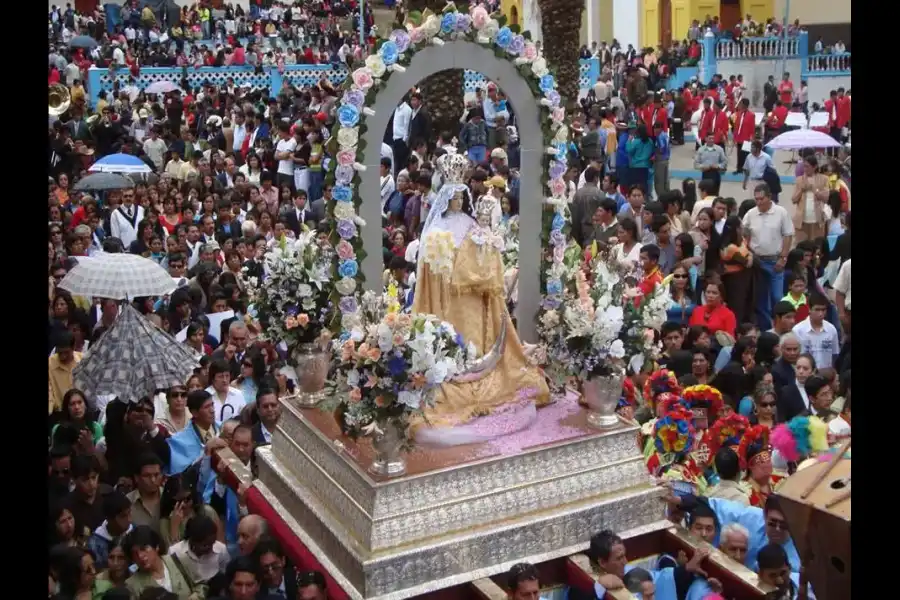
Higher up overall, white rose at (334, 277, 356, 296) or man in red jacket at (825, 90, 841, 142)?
man in red jacket at (825, 90, 841, 142)

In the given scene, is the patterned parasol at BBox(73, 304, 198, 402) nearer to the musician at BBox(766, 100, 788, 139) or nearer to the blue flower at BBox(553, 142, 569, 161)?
the blue flower at BBox(553, 142, 569, 161)

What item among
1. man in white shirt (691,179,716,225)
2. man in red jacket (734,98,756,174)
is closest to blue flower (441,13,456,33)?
man in white shirt (691,179,716,225)

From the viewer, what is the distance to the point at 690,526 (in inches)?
291

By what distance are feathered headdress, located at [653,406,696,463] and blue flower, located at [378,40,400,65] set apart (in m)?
3.06

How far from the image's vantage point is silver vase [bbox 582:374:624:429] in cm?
777

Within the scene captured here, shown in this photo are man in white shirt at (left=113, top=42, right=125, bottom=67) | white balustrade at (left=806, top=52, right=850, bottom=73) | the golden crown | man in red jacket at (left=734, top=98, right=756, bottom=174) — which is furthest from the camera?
white balustrade at (left=806, top=52, right=850, bottom=73)

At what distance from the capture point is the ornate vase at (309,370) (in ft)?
27.5

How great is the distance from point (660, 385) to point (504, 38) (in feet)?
9.17

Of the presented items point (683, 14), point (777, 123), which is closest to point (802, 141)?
point (777, 123)

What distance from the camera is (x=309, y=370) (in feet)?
27.6

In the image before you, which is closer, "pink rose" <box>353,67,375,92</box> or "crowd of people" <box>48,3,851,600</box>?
"crowd of people" <box>48,3,851,600</box>

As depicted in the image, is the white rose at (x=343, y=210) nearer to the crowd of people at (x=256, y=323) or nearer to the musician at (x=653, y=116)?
the crowd of people at (x=256, y=323)

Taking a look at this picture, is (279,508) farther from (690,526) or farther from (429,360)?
(690,526)

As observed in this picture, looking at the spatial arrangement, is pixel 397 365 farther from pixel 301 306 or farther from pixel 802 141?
pixel 802 141
